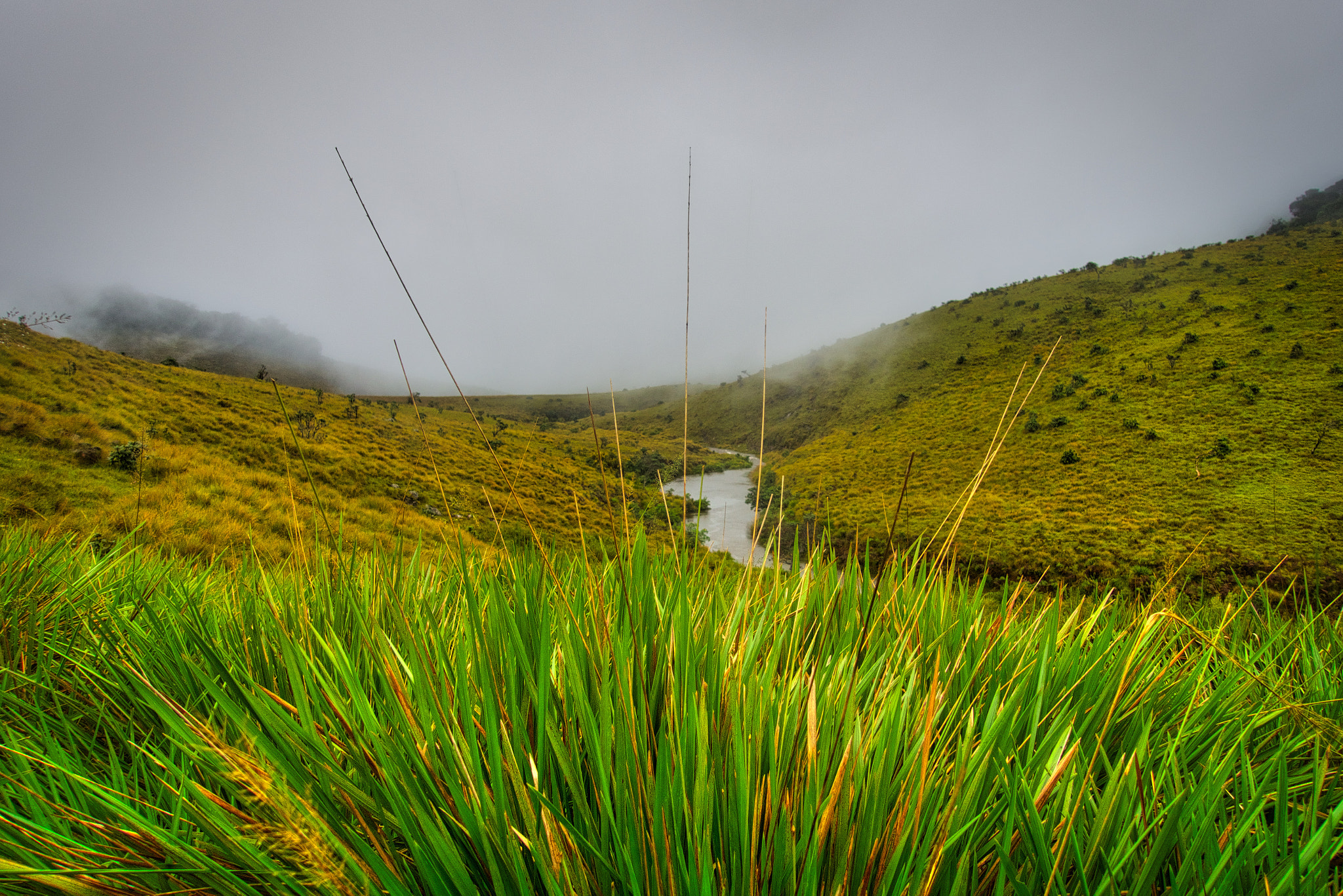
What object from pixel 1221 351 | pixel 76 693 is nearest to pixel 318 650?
pixel 76 693

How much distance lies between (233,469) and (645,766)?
70.7ft

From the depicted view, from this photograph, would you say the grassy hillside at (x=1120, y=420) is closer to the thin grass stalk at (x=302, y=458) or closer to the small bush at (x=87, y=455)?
the thin grass stalk at (x=302, y=458)

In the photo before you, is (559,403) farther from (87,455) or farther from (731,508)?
(87,455)

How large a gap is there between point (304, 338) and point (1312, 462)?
763ft

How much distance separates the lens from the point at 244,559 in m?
2.41

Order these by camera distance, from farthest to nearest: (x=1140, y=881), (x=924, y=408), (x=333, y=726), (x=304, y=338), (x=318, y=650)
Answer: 1. (x=304, y=338)
2. (x=924, y=408)
3. (x=318, y=650)
4. (x=333, y=726)
5. (x=1140, y=881)

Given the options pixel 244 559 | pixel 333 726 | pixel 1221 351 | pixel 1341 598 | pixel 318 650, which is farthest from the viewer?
pixel 1221 351

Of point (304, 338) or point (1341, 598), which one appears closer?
point (1341, 598)

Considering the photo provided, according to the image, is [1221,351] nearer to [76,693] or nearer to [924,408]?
[924,408]

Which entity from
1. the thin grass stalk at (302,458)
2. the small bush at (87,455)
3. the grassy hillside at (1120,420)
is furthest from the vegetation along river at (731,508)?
the thin grass stalk at (302,458)

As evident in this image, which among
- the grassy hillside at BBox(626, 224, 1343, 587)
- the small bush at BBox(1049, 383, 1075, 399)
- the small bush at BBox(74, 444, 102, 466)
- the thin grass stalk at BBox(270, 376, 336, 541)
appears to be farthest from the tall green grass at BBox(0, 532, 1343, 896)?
the small bush at BBox(1049, 383, 1075, 399)

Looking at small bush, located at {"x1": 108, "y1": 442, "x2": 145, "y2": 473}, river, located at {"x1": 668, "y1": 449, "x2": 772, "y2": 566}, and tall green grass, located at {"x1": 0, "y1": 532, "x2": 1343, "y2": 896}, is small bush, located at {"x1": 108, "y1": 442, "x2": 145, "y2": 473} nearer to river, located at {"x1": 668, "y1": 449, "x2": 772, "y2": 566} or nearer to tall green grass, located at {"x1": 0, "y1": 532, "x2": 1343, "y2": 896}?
tall green grass, located at {"x1": 0, "y1": 532, "x2": 1343, "y2": 896}

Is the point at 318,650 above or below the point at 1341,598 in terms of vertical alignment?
above

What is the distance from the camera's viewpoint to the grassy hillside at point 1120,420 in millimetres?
25672
